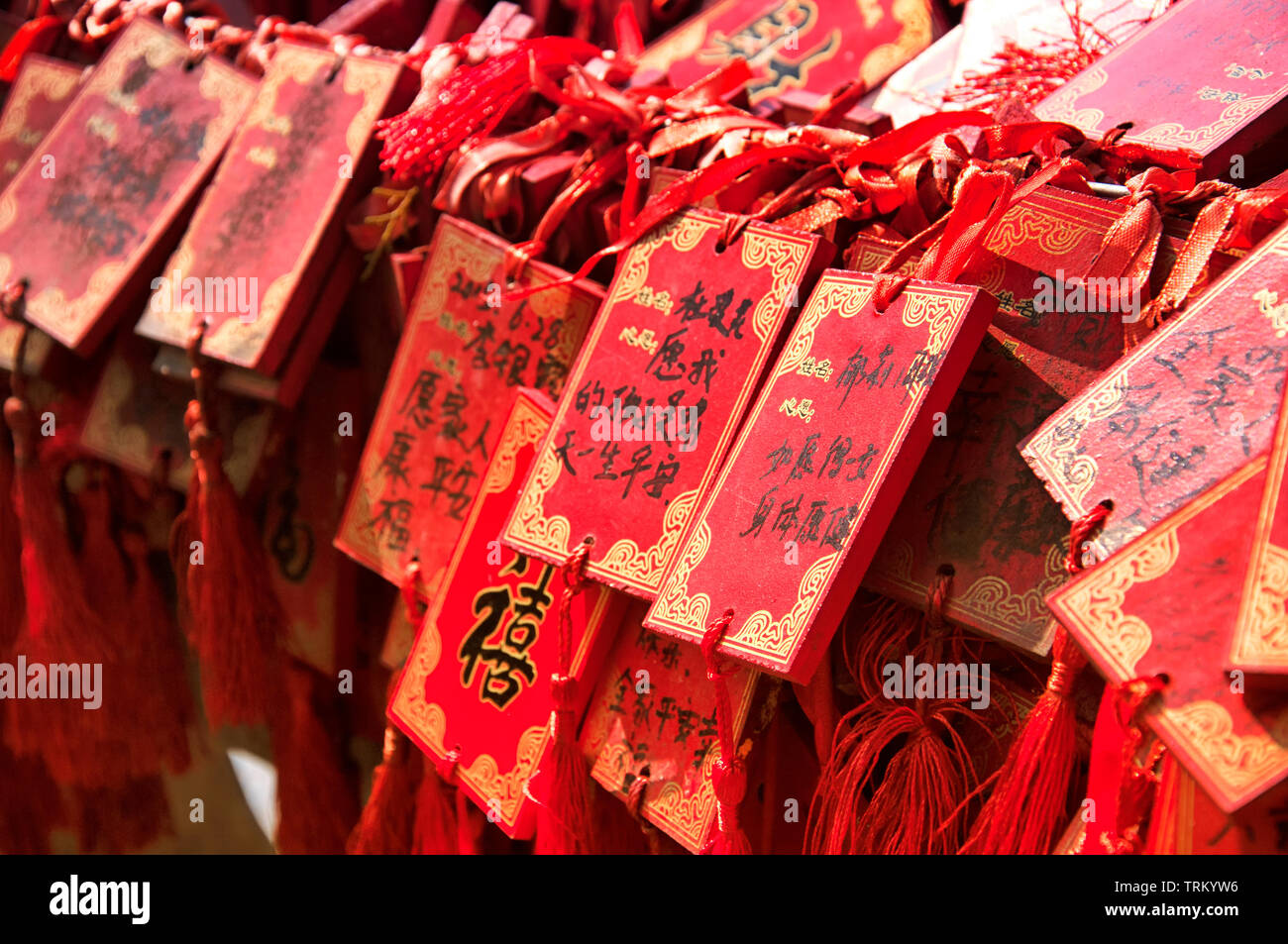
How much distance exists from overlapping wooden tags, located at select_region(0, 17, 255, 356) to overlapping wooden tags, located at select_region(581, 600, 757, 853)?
0.65m

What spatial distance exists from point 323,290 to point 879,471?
63cm

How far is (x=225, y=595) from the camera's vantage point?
115cm

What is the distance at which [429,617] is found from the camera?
960 mm

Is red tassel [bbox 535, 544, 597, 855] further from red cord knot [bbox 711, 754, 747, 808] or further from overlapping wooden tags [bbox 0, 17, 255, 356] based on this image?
overlapping wooden tags [bbox 0, 17, 255, 356]

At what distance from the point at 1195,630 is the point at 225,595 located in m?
0.89

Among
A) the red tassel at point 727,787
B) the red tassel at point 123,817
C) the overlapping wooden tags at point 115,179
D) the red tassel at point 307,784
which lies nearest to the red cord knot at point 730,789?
the red tassel at point 727,787

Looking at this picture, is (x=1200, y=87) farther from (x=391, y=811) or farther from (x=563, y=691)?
(x=391, y=811)

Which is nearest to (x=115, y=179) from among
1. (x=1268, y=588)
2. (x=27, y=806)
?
(x=27, y=806)

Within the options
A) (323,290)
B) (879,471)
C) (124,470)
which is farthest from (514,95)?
(124,470)

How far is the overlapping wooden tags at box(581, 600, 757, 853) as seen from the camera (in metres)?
0.79

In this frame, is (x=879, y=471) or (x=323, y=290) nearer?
(x=879, y=471)

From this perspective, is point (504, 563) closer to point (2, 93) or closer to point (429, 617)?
point (429, 617)

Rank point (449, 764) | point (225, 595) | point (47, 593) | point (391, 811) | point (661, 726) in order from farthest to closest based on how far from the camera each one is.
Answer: point (47, 593)
point (225, 595)
point (391, 811)
point (449, 764)
point (661, 726)

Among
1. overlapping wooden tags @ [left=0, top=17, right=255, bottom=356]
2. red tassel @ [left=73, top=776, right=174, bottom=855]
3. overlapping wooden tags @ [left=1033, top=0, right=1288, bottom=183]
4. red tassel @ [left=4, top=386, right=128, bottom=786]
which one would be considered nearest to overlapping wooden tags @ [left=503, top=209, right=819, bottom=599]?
overlapping wooden tags @ [left=1033, top=0, right=1288, bottom=183]
